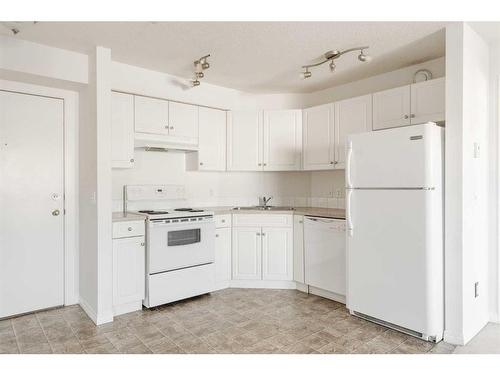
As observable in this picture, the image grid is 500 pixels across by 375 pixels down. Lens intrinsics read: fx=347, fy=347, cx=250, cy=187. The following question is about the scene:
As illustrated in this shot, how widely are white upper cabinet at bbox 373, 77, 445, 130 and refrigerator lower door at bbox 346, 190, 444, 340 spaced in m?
0.86

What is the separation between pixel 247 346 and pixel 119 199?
2017 mm

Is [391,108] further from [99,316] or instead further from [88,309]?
[88,309]

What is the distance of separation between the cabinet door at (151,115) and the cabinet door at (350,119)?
1850 mm

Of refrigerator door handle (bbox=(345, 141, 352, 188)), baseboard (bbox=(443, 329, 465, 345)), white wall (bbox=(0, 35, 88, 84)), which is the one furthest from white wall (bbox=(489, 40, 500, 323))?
white wall (bbox=(0, 35, 88, 84))

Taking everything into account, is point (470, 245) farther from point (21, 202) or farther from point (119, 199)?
point (21, 202)

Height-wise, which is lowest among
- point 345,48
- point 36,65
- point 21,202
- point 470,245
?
point 470,245

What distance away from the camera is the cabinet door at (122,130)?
3.31 m

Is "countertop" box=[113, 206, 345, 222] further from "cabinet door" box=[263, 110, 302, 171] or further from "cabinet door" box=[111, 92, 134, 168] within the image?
"cabinet door" box=[263, 110, 302, 171]

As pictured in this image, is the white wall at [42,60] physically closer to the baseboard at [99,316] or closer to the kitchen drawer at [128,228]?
the kitchen drawer at [128,228]

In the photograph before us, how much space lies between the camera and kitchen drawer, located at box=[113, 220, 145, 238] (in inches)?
121

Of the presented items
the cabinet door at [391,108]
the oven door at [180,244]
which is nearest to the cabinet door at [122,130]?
the oven door at [180,244]
